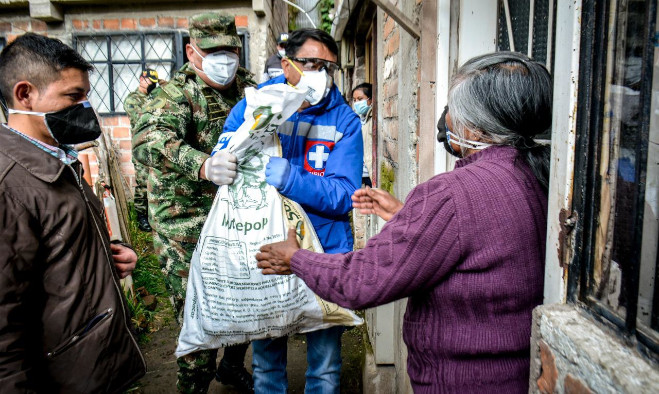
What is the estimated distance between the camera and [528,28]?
5.38 ft

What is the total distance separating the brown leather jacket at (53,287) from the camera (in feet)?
3.76

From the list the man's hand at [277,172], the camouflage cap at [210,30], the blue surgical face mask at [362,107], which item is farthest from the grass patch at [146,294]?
the blue surgical face mask at [362,107]

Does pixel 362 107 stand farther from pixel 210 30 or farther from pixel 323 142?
→ pixel 323 142

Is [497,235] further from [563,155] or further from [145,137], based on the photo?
[145,137]

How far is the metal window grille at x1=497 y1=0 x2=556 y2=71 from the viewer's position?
1494 mm

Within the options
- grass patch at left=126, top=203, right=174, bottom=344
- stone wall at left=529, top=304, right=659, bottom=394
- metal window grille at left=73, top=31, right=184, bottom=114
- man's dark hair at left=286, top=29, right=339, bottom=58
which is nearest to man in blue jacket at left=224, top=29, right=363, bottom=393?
man's dark hair at left=286, top=29, right=339, bottom=58

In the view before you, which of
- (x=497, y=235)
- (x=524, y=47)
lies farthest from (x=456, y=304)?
(x=524, y=47)

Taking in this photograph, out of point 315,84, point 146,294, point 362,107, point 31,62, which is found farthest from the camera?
point 362,107

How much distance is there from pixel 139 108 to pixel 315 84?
8.29 feet

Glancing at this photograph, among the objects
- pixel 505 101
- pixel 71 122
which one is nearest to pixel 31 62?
pixel 71 122

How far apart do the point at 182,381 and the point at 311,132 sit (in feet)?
4.96

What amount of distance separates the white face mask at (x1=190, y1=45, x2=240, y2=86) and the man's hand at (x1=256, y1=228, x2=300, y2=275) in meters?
1.34

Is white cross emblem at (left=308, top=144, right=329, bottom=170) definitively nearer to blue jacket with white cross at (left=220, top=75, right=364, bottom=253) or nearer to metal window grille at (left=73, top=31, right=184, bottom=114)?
blue jacket with white cross at (left=220, top=75, right=364, bottom=253)

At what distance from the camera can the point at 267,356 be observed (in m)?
2.11
